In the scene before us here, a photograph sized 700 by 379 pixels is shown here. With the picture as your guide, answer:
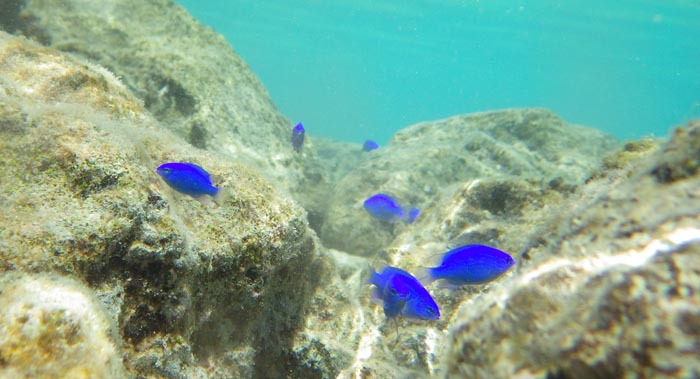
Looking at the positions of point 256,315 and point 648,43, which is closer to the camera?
point 256,315

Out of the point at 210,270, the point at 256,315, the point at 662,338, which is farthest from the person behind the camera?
the point at 256,315

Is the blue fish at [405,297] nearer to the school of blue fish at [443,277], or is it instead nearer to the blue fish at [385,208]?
the school of blue fish at [443,277]

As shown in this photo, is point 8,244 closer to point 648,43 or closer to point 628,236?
point 628,236

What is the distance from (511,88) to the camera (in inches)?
3415

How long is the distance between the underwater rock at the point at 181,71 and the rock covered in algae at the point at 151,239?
225 cm

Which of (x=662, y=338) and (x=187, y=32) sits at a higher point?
(x=187, y=32)

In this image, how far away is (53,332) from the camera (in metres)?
1.27

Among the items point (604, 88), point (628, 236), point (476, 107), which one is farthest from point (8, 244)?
point (476, 107)

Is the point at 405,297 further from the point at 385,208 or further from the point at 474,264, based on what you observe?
the point at 385,208

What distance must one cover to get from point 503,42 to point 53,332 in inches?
1949

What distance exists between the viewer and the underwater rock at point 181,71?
5207 millimetres

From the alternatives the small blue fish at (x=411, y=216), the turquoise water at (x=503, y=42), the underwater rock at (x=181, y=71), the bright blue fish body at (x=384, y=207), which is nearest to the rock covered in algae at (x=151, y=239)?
the underwater rock at (x=181, y=71)

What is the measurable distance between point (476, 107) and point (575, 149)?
133m

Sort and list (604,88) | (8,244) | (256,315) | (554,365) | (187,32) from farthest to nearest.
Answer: (604,88) < (187,32) < (256,315) < (8,244) < (554,365)
